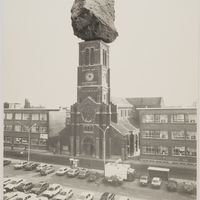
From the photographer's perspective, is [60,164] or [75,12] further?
[60,164]

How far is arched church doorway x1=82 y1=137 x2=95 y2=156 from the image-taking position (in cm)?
510

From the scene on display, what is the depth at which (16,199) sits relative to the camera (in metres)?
5.21

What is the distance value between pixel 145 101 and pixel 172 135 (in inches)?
25.6

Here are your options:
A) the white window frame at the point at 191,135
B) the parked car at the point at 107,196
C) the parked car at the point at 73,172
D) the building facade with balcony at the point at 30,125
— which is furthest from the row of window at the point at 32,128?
the white window frame at the point at 191,135

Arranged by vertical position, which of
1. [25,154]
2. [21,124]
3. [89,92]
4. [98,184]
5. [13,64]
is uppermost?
[13,64]

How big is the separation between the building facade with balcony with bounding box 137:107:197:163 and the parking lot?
18.7 inches

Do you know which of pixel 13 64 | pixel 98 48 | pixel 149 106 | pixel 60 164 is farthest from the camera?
pixel 13 64

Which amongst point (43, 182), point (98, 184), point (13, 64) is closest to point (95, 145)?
point (98, 184)

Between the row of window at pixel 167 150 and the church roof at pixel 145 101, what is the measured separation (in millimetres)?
654

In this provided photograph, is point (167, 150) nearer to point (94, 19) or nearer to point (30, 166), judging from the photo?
point (94, 19)

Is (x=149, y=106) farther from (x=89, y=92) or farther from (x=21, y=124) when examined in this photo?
(x=21, y=124)

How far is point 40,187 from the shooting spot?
519 centimetres

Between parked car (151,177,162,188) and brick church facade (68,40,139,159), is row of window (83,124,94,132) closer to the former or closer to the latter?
brick church facade (68,40,139,159)

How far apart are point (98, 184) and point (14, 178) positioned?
5.17 feet
